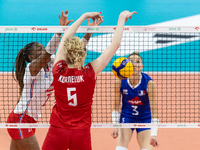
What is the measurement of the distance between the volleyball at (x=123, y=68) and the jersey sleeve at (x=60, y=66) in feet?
4.20

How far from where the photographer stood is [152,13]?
11.6 metres

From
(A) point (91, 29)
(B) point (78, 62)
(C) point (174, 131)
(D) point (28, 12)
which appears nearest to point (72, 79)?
(B) point (78, 62)

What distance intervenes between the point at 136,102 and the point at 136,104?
4 cm

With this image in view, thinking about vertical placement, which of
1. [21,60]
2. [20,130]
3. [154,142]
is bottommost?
[154,142]

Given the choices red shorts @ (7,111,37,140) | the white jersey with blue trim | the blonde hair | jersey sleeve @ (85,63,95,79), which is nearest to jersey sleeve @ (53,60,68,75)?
the blonde hair

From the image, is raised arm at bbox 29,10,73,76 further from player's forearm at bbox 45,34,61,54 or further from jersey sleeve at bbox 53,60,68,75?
jersey sleeve at bbox 53,60,68,75

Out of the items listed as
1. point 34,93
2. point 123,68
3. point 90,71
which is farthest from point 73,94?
point 123,68

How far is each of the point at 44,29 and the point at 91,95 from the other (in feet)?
4.37

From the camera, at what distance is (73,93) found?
255cm

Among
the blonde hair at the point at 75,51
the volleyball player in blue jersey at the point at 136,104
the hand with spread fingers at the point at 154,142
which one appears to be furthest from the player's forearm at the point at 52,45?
the hand with spread fingers at the point at 154,142

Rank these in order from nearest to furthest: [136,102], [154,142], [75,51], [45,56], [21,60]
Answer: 1. [75,51]
2. [45,56]
3. [154,142]
4. [21,60]
5. [136,102]

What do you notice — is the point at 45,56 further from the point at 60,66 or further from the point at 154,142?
the point at 154,142

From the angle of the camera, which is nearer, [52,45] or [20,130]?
[52,45]

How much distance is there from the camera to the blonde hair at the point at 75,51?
2441 millimetres
